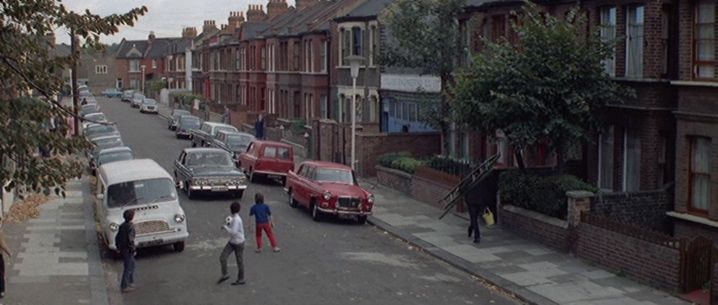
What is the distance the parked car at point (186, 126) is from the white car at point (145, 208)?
34899mm

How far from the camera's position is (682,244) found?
17.6 m

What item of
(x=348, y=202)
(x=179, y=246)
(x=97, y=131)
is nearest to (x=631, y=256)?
(x=348, y=202)

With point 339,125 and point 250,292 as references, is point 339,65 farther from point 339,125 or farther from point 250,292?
point 250,292

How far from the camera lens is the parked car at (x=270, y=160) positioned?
35.3 m

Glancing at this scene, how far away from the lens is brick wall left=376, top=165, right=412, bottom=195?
107 ft

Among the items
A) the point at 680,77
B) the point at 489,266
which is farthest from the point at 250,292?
the point at 680,77

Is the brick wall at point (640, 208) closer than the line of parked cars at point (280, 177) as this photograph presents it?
Yes

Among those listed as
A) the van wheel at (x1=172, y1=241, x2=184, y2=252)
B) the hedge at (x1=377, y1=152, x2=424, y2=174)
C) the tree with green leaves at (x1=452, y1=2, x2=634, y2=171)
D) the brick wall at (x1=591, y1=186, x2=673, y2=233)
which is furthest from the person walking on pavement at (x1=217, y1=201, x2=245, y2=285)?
the hedge at (x1=377, y1=152, x2=424, y2=174)

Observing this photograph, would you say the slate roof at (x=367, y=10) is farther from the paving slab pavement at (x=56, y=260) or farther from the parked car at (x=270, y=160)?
the paving slab pavement at (x=56, y=260)

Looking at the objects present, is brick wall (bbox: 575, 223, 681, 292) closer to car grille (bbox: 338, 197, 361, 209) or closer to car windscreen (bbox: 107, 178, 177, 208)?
car grille (bbox: 338, 197, 361, 209)

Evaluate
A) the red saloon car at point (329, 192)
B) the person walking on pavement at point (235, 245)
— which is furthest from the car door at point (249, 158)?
the person walking on pavement at point (235, 245)

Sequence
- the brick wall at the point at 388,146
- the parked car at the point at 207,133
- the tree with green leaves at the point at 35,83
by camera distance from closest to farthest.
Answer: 1. the tree with green leaves at the point at 35,83
2. the brick wall at the point at 388,146
3. the parked car at the point at 207,133

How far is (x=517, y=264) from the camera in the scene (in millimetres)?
20781

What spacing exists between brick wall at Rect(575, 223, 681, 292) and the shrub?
5.47ft
